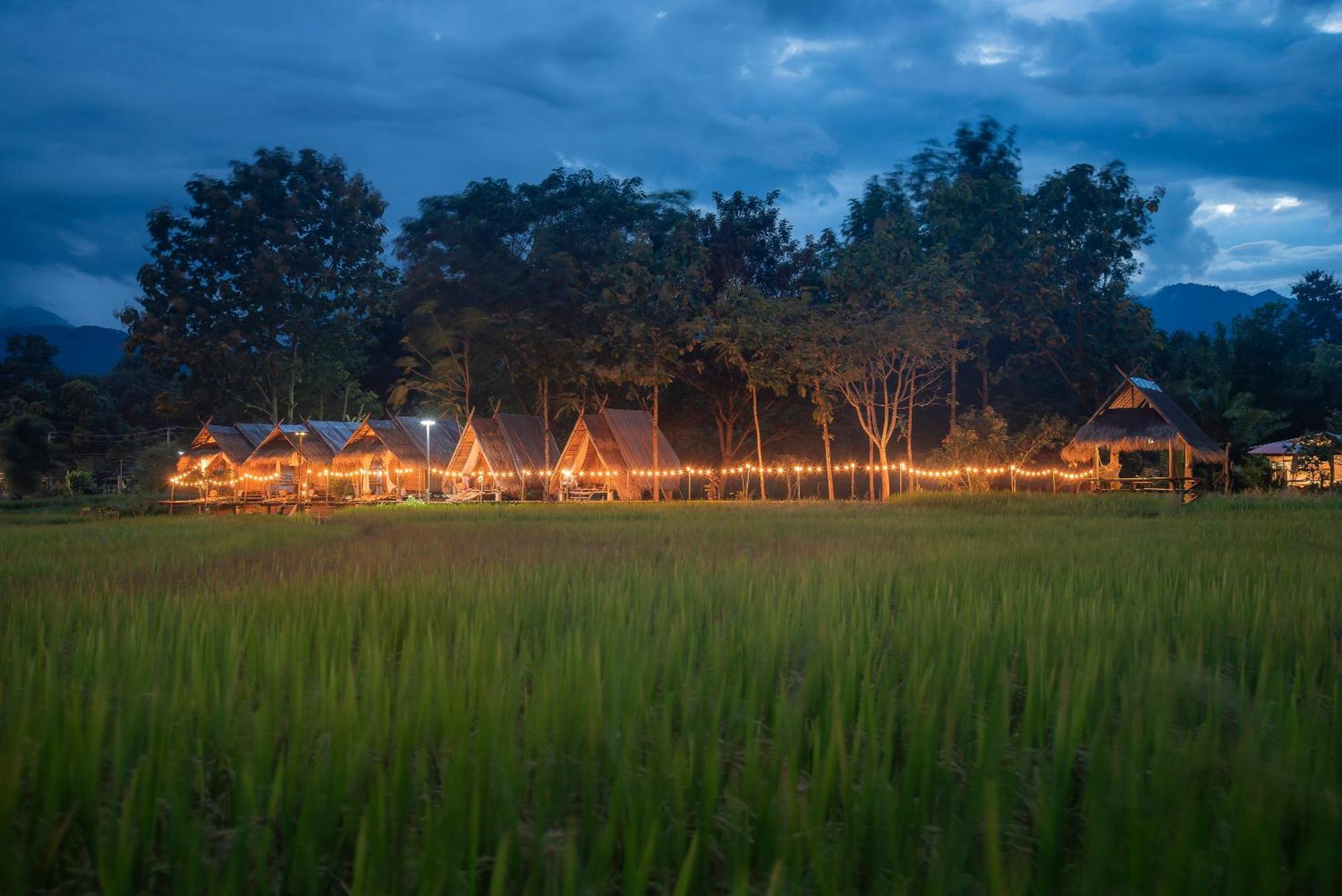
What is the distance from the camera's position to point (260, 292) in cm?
3441

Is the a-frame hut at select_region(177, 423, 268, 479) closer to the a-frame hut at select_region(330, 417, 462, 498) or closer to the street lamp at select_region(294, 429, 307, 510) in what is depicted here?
the street lamp at select_region(294, 429, 307, 510)

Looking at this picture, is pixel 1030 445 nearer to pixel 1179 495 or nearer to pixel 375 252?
pixel 1179 495

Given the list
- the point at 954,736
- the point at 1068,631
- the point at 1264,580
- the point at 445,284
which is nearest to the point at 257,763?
the point at 954,736

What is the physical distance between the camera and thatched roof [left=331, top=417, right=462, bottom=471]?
94.9ft

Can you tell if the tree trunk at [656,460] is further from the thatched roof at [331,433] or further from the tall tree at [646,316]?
the thatched roof at [331,433]

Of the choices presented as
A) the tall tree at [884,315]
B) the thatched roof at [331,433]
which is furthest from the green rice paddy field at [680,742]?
the thatched roof at [331,433]

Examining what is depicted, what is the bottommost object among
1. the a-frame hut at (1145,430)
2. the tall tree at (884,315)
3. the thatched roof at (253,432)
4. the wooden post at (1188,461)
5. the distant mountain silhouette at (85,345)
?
the wooden post at (1188,461)

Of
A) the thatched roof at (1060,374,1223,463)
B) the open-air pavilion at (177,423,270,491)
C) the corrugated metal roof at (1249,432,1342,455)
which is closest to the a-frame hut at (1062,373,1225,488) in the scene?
the thatched roof at (1060,374,1223,463)

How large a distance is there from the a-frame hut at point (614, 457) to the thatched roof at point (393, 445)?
4.49 metres

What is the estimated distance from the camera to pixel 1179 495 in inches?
553

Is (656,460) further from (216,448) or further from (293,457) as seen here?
(216,448)

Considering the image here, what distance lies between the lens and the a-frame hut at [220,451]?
33.2m

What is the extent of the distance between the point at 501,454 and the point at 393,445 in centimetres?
382

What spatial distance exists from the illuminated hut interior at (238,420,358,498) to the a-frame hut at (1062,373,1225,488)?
22141 mm
